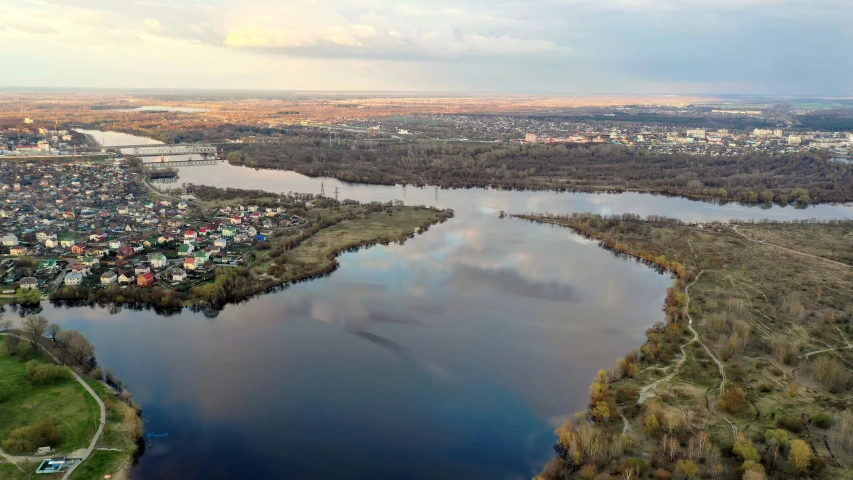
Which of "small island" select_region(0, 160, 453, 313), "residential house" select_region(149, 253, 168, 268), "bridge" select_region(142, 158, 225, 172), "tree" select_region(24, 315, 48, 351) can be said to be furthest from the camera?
"bridge" select_region(142, 158, 225, 172)

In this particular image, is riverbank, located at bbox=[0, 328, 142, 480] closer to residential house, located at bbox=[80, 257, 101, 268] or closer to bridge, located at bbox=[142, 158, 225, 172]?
residential house, located at bbox=[80, 257, 101, 268]

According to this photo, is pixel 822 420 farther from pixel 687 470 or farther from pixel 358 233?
pixel 358 233

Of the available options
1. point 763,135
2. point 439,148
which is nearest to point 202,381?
point 439,148

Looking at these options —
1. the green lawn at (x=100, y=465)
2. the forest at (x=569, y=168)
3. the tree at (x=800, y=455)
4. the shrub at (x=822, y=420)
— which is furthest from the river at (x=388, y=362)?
the forest at (x=569, y=168)

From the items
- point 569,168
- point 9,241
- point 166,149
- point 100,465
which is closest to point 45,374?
point 100,465

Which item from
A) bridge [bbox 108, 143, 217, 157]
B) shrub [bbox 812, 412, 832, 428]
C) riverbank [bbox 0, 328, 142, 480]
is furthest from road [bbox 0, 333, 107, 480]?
bridge [bbox 108, 143, 217, 157]

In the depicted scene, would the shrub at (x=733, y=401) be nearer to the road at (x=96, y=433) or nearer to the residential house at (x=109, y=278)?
the road at (x=96, y=433)

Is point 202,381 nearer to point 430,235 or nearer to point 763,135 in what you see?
point 430,235
